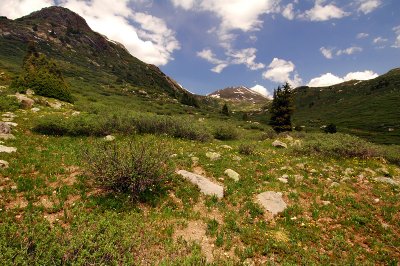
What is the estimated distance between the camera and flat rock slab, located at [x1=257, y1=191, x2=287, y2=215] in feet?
41.5

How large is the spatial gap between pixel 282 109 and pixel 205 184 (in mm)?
42786

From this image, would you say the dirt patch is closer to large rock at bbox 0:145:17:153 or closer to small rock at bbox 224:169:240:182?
small rock at bbox 224:169:240:182

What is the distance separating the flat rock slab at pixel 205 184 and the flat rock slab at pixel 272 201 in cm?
187

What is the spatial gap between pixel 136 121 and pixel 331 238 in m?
18.2

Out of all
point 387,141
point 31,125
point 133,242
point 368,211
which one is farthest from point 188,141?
point 387,141

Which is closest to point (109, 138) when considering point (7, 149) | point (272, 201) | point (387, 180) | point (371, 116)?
point (7, 149)

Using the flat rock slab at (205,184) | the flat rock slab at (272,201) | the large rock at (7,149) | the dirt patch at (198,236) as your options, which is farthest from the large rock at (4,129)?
the flat rock slab at (272,201)

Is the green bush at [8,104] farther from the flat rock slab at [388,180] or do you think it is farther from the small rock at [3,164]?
the flat rock slab at [388,180]

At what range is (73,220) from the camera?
990 centimetres

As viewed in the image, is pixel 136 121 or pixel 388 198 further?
pixel 136 121

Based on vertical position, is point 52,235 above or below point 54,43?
below

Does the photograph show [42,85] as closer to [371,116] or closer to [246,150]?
[246,150]

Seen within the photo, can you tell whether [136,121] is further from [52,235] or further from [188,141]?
[52,235]

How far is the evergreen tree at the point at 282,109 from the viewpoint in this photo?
2080 inches
